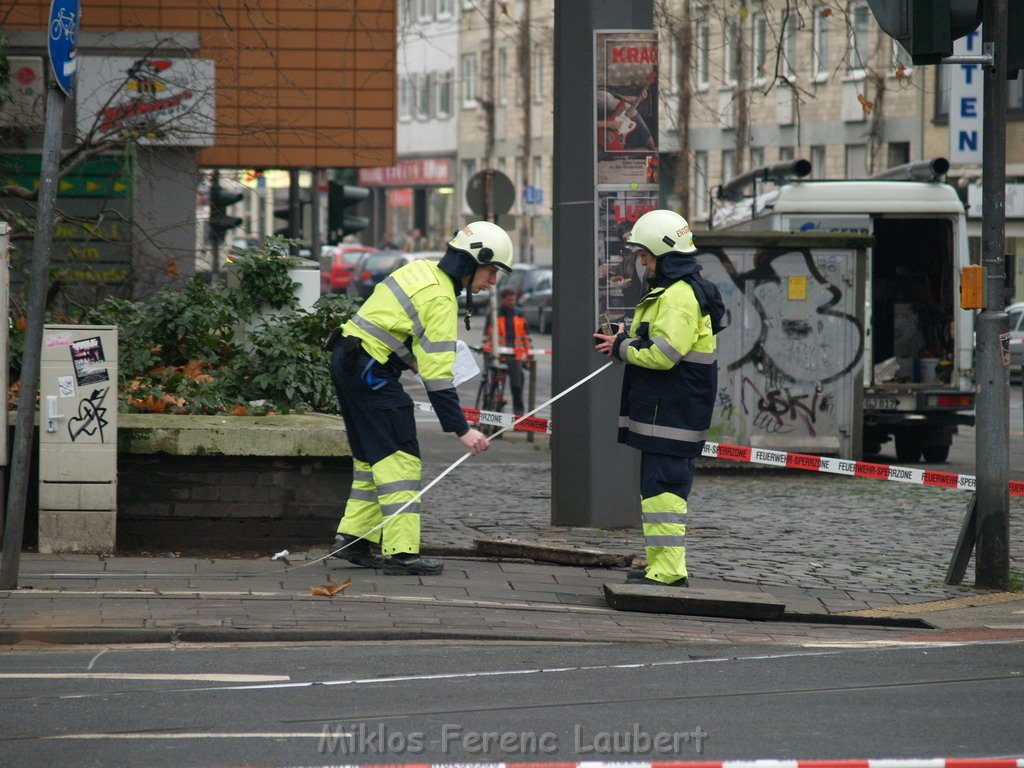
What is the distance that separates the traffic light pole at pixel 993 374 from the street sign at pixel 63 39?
443 cm

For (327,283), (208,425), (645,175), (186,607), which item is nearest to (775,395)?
(645,175)

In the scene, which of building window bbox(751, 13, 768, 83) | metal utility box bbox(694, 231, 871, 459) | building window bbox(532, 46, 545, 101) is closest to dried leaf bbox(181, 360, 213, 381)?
building window bbox(751, 13, 768, 83)

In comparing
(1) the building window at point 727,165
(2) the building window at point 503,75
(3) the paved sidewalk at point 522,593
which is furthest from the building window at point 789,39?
(2) the building window at point 503,75

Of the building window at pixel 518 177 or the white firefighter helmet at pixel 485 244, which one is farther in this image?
the building window at pixel 518 177

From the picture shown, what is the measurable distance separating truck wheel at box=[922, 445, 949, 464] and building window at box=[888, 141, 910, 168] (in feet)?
89.7

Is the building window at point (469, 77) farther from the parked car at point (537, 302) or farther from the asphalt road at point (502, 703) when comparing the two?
the asphalt road at point (502, 703)

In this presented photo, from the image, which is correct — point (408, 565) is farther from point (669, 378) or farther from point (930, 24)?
point (930, 24)

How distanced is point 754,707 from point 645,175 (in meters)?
5.24

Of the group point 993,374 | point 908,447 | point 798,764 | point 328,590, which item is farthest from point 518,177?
point 798,764

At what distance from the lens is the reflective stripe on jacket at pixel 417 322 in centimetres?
808

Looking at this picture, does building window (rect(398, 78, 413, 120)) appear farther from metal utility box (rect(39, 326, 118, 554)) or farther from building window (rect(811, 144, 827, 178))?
metal utility box (rect(39, 326, 118, 554))

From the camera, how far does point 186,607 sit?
741 cm

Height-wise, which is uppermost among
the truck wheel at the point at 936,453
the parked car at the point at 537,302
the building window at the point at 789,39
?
the building window at the point at 789,39

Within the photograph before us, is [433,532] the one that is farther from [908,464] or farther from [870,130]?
[870,130]
